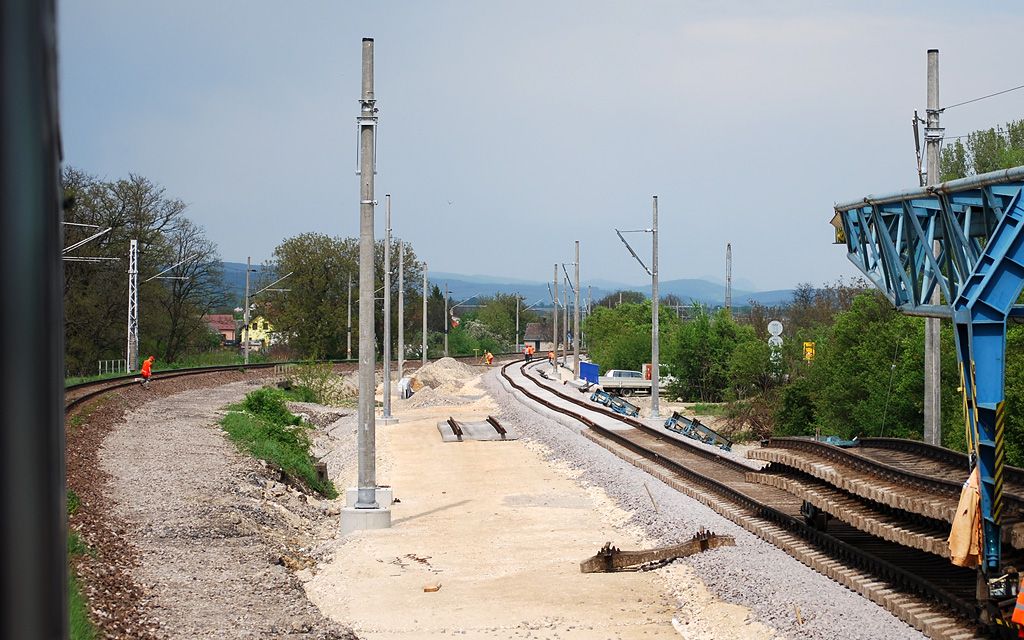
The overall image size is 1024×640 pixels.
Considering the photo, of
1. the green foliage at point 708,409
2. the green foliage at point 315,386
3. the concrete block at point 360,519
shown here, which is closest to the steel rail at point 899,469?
the concrete block at point 360,519

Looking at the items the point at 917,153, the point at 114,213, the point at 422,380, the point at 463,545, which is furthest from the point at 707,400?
the point at 114,213

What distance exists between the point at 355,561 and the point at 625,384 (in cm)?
3838

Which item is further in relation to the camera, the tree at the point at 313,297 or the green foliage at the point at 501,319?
the green foliage at the point at 501,319

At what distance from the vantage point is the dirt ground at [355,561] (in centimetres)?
1070

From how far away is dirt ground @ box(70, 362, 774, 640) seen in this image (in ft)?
35.1

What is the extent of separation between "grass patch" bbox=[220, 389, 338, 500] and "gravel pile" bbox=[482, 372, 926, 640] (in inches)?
294

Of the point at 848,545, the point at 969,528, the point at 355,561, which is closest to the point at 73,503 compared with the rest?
the point at 355,561

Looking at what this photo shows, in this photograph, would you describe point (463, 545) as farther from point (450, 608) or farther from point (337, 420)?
point (337, 420)

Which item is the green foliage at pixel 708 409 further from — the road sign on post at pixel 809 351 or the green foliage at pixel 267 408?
the green foliage at pixel 267 408

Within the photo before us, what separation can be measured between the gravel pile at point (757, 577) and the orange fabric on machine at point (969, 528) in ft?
2.99

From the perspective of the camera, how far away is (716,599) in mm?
11594

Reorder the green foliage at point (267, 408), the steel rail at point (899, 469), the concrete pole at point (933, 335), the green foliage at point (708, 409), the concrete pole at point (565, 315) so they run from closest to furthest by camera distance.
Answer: the steel rail at point (899, 469)
the concrete pole at point (933, 335)
the green foliage at point (267, 408)
the green foliage at point (708, 409)
the concrete pole at point (565, 315)

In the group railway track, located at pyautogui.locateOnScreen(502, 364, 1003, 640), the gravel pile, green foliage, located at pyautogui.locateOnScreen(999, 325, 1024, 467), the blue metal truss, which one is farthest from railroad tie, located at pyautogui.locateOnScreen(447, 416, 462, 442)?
the blue metal truss

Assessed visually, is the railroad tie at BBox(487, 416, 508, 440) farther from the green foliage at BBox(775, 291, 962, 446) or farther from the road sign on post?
the road sign on post
